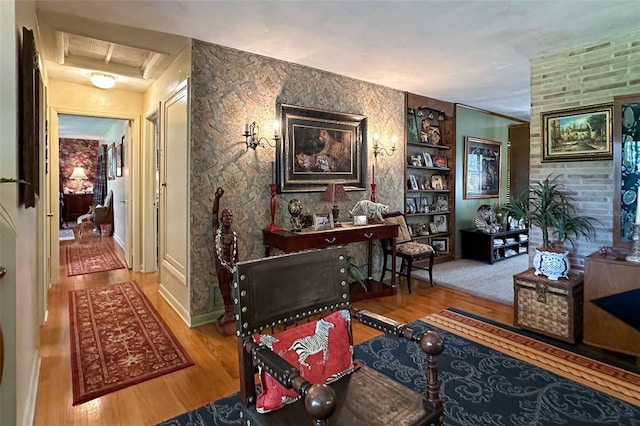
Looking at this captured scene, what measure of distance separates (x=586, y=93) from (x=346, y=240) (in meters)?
2.62

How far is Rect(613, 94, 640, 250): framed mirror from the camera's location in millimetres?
2943

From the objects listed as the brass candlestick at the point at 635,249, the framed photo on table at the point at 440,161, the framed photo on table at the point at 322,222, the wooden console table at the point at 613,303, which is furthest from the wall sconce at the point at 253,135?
the brass candlestick at the point at 635,249

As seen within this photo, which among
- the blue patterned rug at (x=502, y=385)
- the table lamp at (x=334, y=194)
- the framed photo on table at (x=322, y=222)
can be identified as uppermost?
the table lamp at (x=334, y=194)

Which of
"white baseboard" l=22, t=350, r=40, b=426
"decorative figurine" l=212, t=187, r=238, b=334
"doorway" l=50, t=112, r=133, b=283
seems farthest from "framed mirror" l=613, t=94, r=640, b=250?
"doorway" l=50, t=112, r=133, b=283

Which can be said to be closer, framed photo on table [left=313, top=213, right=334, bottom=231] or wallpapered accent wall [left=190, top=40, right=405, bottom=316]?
wallpapered accent wall [left=190, top=40, right=405, bottom=316]

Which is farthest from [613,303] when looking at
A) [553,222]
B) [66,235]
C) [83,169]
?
[83,169]

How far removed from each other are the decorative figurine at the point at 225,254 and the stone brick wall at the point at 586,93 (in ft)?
9.84

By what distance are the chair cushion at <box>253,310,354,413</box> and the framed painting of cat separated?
7.70 feet

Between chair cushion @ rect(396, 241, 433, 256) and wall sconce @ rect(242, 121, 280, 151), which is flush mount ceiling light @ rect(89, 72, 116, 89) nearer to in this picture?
wall sconce @ rect(242, 121, 280, 151)

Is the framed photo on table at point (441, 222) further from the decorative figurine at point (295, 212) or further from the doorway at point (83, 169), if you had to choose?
the doorway at point (83, 169)

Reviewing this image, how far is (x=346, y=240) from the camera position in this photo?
147 inches

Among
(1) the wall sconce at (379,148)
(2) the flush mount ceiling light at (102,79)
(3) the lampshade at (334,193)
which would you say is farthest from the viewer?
(1) the wall sconce at (379,148)

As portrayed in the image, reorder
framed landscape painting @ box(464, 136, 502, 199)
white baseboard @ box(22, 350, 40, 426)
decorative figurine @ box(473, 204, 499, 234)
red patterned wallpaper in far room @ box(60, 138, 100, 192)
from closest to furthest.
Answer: white baseboard @ box(22, 350, 40, 426) → decorative figurine @ box(473, 204, 499, 234) → framed landscape painting @ box(464, 136, 502, 199) → red patterned wallpaper in far room @ box(60, 138, 100, 192)

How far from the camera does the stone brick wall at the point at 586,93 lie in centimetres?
310
